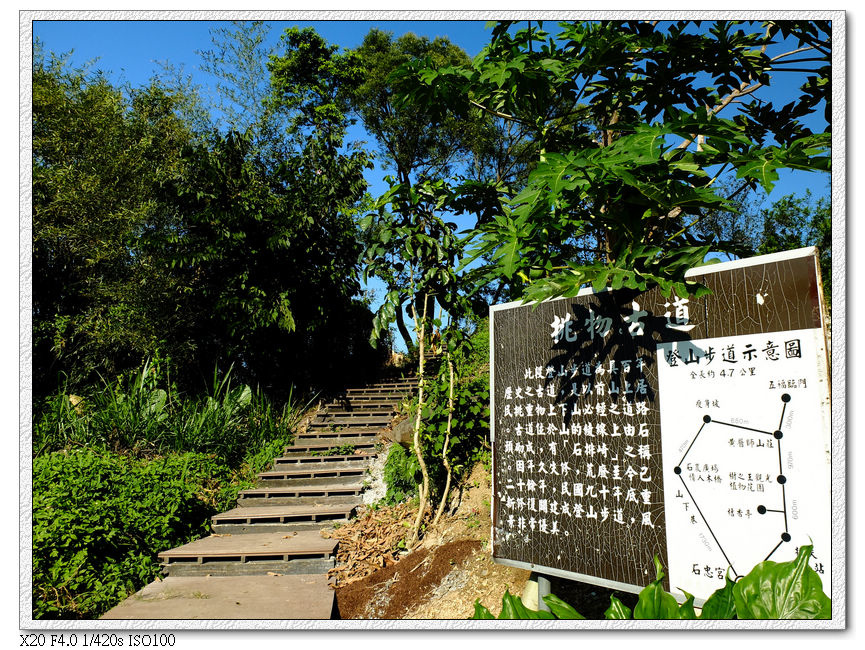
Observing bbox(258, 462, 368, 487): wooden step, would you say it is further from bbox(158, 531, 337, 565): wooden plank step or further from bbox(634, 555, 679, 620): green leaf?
bbox(634, 555, 679, 620): green leaf

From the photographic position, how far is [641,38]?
7.77 ft

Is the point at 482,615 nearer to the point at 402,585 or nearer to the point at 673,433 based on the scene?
the point at 673,433

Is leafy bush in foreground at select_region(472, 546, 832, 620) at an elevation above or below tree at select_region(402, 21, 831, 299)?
below

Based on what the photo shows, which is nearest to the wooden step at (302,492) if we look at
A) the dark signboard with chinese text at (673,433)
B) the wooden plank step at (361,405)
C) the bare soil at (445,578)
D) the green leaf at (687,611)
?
the bare soil at (445,578)

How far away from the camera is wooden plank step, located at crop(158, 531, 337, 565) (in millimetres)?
3855

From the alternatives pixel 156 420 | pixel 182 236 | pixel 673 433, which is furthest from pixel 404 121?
pixel 673 433

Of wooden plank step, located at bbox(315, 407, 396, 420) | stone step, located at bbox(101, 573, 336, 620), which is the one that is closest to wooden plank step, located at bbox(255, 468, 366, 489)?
wooden plank step, located at bbox(315, 407, 396, 420)

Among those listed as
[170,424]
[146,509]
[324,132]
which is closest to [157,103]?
[324,132]

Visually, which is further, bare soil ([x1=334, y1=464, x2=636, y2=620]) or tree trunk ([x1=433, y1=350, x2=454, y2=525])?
tree trunk ([x1=433, y1=350, x2=454, y2=525])

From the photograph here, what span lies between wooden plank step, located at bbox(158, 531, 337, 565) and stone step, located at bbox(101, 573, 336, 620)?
25cm

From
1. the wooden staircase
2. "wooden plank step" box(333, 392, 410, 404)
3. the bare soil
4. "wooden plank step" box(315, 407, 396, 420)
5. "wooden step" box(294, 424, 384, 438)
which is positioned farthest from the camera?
"wooden plank step" box(333, 392, 410, 404)

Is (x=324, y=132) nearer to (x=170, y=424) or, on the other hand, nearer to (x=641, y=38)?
(x=170, y=424)

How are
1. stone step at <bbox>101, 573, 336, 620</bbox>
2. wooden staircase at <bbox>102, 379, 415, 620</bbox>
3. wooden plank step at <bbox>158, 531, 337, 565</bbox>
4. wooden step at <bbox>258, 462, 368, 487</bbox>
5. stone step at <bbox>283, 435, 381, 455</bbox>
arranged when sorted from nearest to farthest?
stone step at <bbox>101, 573, 336, 620</bbox>, wooden staircase at <bbox>102, 379, 415, 620</bbox>, wooden plank step at <bbox>158, 531, 337, 565</bbox>, wooden step at <bbox>258, 462, 368, 487</bbox>, stone step at <bbox>283, 435, 381, 455</bbox>

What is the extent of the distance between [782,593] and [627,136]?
63.8 inches
